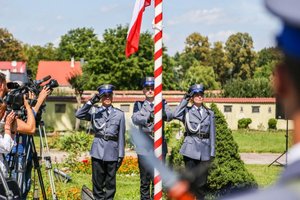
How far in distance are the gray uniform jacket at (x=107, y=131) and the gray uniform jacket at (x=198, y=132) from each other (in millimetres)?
782

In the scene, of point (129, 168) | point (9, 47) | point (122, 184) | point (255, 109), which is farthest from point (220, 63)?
point (122, 184)

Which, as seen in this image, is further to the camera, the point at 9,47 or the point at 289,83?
the point at 9,47

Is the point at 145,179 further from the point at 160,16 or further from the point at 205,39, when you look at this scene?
the point at 205,39

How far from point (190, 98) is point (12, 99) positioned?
9.63 ft

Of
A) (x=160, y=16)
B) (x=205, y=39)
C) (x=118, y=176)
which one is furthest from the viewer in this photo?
(x=205, y=39)

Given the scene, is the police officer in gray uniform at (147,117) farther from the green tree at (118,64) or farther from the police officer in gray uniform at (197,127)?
the green tree at (118,64)

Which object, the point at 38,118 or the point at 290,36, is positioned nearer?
the point at 290,36

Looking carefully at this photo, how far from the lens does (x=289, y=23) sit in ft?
3.24

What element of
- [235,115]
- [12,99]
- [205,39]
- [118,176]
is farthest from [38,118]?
[205,39]

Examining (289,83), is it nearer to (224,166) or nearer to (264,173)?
(224,166)

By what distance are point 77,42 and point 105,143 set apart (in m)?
68.3

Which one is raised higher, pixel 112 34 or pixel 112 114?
pixel 112 34

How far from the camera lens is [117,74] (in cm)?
5156

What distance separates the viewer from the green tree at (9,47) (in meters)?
72.6
